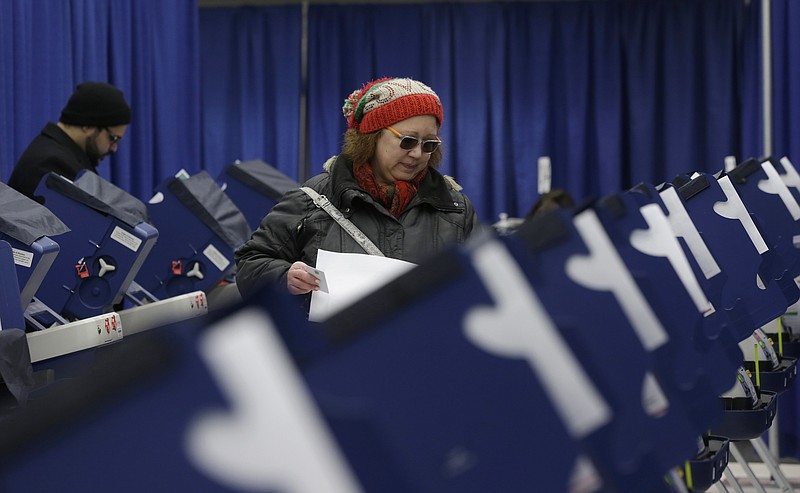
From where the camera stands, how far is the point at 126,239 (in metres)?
3.55

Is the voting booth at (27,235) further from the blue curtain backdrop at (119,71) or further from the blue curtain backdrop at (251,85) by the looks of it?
the blue curtain backdrop at (251,85)

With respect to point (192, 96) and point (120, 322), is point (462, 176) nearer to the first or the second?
point (192, 96)

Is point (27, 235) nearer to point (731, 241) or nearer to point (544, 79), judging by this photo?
point (731, 241)

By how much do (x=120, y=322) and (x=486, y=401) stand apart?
2.59 metres

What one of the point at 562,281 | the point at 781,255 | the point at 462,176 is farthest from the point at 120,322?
the point at 462,176

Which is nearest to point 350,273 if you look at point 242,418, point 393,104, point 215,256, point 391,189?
point 391,189

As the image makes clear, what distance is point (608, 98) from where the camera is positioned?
7.12 m

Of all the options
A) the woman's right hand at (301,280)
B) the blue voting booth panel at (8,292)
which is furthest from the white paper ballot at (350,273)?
the blue voting booth panel at (8,292)

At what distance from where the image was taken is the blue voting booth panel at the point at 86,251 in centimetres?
347

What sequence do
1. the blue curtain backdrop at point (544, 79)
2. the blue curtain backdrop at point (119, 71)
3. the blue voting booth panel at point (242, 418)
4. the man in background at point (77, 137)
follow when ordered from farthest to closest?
the blue curtain backdrop at point (544, 79) < the blue curtain backdrop at point (119, 71) < the man in background at point (77, 137) < the blue voting booth panel at point (242, 418)

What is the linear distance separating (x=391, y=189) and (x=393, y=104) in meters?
0.20

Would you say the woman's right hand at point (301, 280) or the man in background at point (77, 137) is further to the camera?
the man in background at point (77, 137)

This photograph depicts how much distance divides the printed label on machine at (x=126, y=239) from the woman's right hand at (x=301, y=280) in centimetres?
145

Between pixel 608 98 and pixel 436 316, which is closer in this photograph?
pixel 436 316
